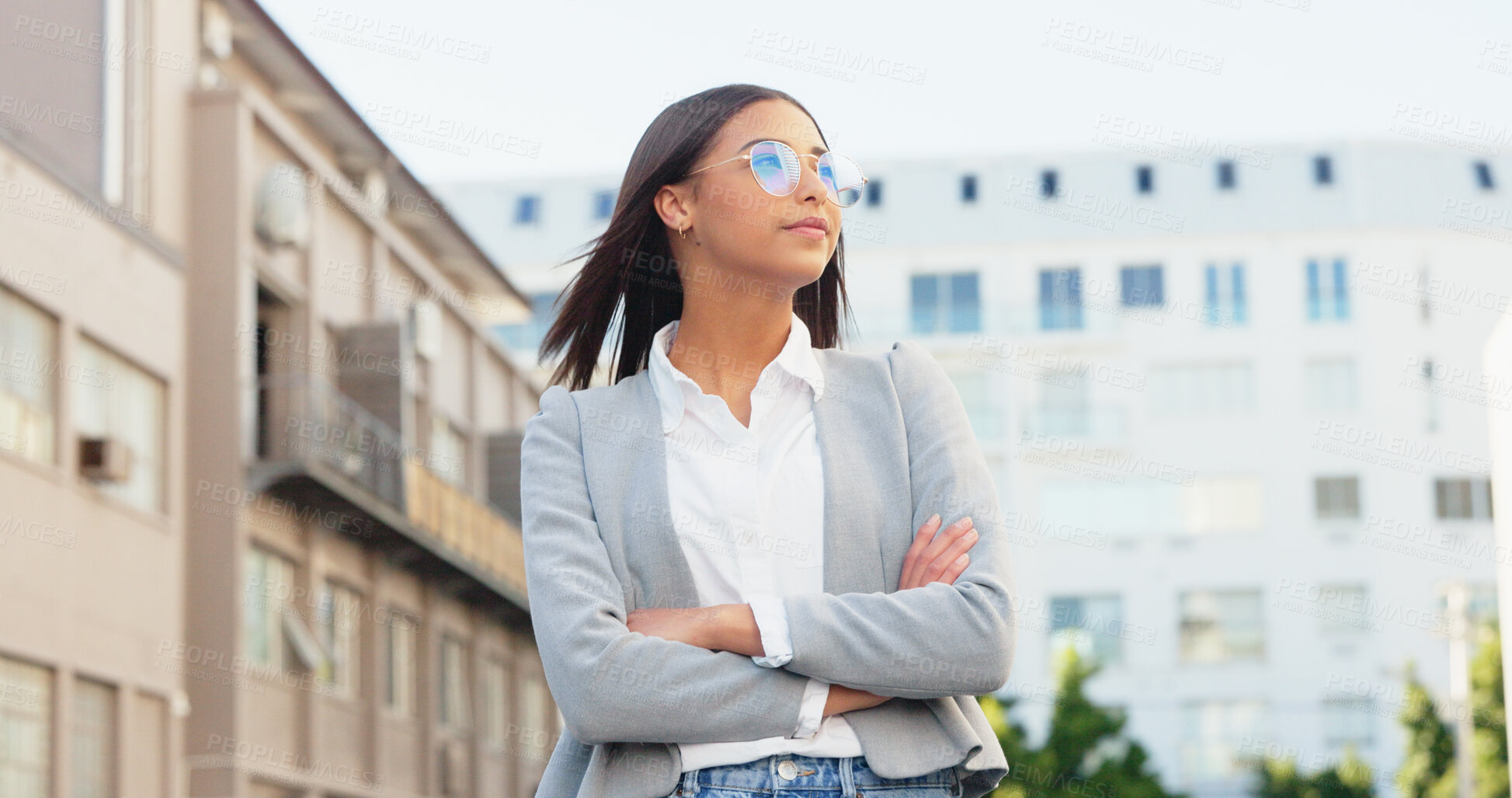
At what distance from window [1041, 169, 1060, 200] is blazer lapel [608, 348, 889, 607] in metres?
49.6

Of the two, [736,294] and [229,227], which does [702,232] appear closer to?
[736,294]

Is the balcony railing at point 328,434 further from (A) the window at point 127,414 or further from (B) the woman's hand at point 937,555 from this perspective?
(B) the woman's hand at point 937,555

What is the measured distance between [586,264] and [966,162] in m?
51.0

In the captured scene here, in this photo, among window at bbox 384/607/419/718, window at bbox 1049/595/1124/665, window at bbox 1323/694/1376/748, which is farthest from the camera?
window at bbox 1049/595/1124/665

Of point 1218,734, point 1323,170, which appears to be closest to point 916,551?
point 1218,734

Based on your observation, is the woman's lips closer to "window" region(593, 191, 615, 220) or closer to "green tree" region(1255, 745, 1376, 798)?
"green tree" region(1255, 745, 1376, 798)

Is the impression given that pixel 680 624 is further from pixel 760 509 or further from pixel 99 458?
pixel 99 458

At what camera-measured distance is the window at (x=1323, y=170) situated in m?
51.9

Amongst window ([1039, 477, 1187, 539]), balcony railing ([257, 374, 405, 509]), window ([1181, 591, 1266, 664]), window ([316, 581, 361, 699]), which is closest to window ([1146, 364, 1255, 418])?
window ([1039, 477, 1187, 539])

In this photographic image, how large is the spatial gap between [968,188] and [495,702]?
23904 millimetres

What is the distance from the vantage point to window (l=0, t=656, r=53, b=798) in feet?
53.8

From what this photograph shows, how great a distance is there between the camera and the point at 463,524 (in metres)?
30.5

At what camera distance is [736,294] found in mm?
3100

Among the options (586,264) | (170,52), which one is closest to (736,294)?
(586,264)
